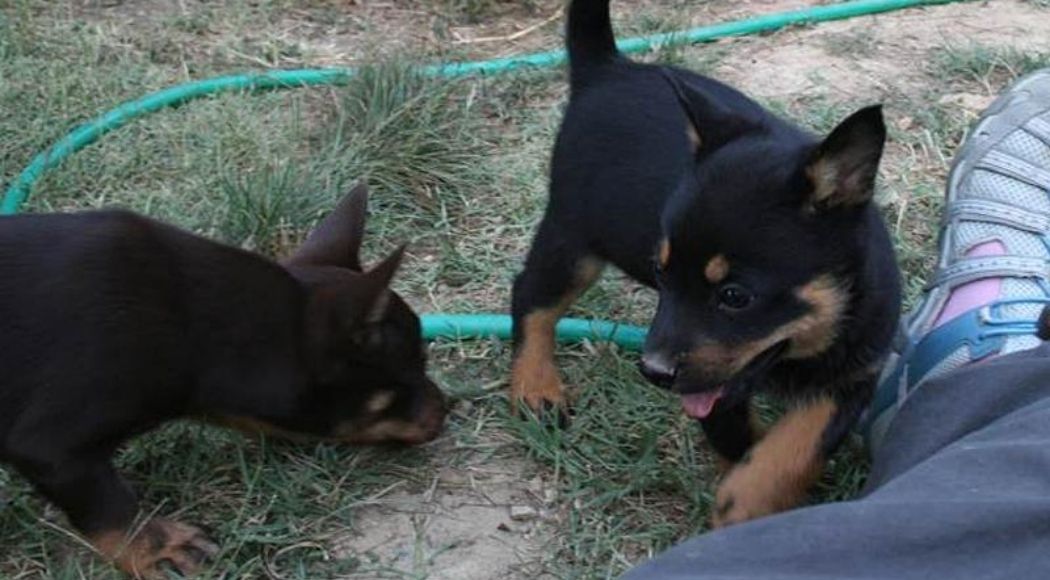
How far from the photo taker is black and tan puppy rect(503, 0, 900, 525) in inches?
99.0

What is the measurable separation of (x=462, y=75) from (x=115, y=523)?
2.09 m

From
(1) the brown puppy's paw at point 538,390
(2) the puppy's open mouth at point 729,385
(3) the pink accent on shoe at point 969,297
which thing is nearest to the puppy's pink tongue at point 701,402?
(2) the puppy's open mouth at point 729,385

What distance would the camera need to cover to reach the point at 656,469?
3.04m

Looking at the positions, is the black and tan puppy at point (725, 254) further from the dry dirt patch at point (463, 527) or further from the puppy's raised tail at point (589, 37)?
the dry dirt patch at point (463, 527)

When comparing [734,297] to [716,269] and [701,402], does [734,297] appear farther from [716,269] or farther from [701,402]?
[701,402]

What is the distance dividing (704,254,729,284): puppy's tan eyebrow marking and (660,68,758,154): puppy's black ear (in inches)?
9.7

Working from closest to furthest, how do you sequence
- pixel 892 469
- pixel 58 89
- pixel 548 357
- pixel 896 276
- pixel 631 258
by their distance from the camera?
pixel 892 469 → pixel 896 276 → pixel 631 258 → pixel 548 357 → pixel 58 89

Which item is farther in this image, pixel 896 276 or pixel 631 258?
pixel 631 258

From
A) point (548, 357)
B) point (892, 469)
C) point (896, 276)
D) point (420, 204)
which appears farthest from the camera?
point (420, 204)

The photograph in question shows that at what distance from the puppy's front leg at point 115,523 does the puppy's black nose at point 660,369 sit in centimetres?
91

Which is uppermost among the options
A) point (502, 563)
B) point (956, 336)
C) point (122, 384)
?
point (122, 384)

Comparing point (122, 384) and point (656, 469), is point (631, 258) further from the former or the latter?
point (122, 384)

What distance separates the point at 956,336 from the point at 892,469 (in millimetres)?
513

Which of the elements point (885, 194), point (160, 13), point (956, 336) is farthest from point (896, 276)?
point (160, 13)
